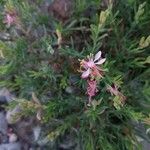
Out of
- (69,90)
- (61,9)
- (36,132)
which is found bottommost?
(36,132)

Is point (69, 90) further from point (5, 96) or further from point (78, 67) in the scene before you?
point (5, 96)

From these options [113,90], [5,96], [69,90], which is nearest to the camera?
[113,90]

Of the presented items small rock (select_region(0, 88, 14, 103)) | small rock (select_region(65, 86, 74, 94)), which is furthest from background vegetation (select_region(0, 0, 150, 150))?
small rock (select_region(0, 88, 14, 103))

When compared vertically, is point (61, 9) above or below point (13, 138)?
above

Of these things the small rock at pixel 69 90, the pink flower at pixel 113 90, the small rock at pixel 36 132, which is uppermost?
the pink flower at pixel 113 90

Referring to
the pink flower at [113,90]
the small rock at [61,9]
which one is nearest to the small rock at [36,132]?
the small rock at [61,9]

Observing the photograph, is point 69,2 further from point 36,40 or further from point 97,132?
point 97,132

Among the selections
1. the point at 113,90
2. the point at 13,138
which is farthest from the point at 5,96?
the point at 113,90

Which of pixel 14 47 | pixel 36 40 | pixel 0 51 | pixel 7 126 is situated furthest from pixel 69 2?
pixel 7 126

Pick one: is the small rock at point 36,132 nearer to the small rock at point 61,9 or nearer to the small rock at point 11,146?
the small rock at point 11,146

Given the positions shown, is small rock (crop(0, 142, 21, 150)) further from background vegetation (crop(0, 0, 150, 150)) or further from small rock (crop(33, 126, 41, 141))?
background vegetation (crop(0, 0, 150, 150))

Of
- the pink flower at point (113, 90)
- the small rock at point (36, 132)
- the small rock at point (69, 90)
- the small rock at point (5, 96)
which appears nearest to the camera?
the pink flower at point (113, 90)

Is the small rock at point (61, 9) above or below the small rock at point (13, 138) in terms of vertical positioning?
above
